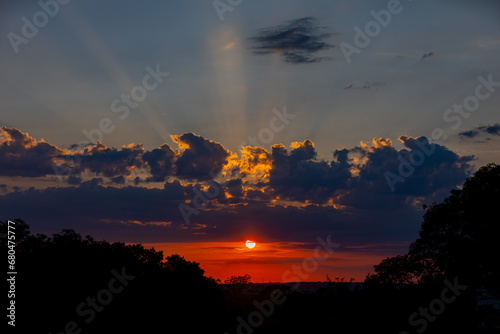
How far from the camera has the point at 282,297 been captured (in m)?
58.7

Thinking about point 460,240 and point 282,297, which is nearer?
point 460,240

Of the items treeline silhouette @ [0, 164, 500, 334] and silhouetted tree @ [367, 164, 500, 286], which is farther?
silhouetted tree @ [367, 164, 500, 286]

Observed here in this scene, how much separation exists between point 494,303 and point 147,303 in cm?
2878

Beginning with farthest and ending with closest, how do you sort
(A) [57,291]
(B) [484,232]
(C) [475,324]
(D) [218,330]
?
(B) [484,232]
(D) [218,330]
(A) [57,291]
(C) [475,324]

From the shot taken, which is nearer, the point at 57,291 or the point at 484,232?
the point at 57,291

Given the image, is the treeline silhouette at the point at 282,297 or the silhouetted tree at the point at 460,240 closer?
the treeline silhouette at the point at 282,297

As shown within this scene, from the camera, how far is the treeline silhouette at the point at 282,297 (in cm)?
4153

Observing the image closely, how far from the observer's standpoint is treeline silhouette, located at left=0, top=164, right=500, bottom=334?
41531 millimetres

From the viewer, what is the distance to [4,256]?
4597 centimetres

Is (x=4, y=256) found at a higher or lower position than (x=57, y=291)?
higher

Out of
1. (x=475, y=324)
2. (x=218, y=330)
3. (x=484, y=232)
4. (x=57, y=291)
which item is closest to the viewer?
(x=475, y=324)

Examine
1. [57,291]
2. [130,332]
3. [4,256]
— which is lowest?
[130,332]

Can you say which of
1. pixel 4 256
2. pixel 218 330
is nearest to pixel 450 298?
pixel 218 330

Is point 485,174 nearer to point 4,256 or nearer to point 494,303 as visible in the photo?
point 494,303
